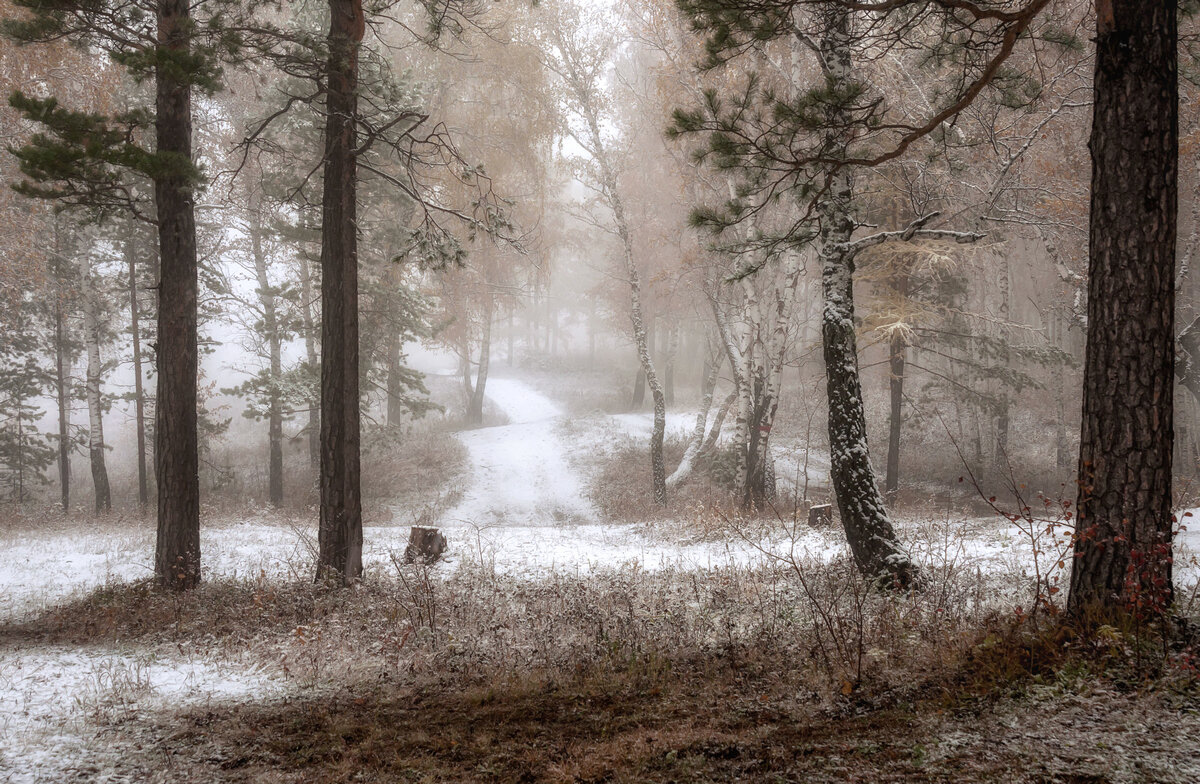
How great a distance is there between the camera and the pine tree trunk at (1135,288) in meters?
4.37

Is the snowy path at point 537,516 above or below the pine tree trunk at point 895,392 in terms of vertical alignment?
below

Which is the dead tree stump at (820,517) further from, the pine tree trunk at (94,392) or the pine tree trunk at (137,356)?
the pine tree trunk at (94,392)

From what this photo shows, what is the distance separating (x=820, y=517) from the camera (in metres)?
11.4

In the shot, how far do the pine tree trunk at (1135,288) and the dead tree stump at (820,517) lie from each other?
6.87 m

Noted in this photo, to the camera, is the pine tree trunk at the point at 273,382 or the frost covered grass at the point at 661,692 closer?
the frost covered grass at the point at 661,692

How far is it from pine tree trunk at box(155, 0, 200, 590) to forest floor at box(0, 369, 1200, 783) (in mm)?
657

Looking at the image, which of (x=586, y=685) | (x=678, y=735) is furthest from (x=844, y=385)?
(x=678, y=735)

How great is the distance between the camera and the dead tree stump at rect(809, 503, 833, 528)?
11328mm

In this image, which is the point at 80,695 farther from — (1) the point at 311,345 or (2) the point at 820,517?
(1) the point at 311,345

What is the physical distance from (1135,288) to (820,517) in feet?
25.0

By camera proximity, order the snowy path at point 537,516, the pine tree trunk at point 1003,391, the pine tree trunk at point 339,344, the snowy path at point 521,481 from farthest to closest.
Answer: the snowy path at point 521,481
the pine tree trunk at point 1003,391
the snowy path at point 537,516
the pine tree trunk at point 339,344

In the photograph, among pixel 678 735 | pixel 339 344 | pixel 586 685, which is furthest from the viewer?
pixel 339 344

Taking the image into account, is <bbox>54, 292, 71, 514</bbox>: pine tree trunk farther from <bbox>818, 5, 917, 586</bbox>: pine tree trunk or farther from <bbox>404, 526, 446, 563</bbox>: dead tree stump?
<bbox>818, 5, 917, 586</bbox>: pine tree trunk

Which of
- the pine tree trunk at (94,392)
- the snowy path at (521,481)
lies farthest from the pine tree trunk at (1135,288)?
the pine tree trunk at (94,392)
